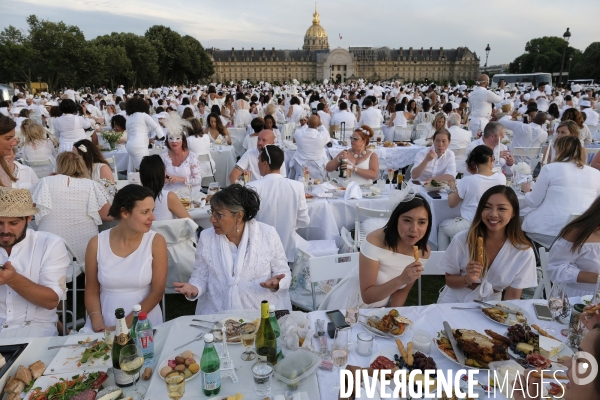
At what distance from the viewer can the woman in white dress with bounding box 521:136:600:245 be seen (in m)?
3.92

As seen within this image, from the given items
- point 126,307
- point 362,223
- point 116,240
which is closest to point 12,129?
point 116,240

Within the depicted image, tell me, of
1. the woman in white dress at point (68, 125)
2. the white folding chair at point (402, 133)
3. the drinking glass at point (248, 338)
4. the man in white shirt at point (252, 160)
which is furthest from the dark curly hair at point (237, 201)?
the white folding chair at point (402, 133)

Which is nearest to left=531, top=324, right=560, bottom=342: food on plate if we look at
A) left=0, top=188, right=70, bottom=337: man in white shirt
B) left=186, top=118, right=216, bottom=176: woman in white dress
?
left=0, top=188, right=70, bottom=337: man in white shirt

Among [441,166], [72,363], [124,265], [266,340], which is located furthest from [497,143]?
[72,363]

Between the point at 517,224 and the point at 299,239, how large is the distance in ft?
6.85

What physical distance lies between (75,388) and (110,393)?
0.59ft

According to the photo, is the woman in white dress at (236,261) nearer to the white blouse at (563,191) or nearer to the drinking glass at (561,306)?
the drinking glass at (561,306)

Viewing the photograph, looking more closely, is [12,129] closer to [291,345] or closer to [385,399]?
[291,345]

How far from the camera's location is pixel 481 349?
1.86m

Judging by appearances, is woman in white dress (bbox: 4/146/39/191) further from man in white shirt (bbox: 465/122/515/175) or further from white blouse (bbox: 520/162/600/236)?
white blouse (bbox: 520/162/600/236)

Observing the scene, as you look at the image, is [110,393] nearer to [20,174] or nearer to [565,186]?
[20,174]

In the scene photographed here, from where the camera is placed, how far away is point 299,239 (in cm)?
415

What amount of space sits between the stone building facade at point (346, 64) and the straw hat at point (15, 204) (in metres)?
91.1

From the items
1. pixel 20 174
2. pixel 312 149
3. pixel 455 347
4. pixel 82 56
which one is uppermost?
pixel 82 56
